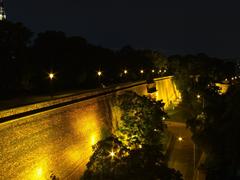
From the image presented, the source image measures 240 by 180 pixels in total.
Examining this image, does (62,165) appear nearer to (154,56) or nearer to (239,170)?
(239,170)

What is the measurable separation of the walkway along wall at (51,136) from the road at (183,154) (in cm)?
622

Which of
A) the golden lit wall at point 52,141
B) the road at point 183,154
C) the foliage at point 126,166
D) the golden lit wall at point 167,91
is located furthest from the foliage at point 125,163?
the golden lit wall at point 167,91

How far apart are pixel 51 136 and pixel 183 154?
15020 millimetres

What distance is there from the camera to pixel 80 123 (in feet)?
57.8

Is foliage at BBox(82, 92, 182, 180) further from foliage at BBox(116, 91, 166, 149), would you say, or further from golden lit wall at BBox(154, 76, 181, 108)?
golden lit wall at BBox(154, 76, 181, 108)

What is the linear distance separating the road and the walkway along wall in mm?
6223

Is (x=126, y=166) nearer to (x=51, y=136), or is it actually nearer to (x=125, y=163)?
(x=125, y=163)

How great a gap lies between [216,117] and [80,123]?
34.2 ft

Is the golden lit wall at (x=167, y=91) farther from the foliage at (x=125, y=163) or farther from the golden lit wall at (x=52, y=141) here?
the foliage at (x=125, y=163)

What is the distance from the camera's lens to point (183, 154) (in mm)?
26469

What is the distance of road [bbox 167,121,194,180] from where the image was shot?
2304 cm

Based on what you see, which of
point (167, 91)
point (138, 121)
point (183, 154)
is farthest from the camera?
point (167, 91)

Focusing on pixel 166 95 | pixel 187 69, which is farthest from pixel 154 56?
pixel 166 95

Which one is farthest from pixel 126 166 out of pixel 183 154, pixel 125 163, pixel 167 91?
pixel 167 91
